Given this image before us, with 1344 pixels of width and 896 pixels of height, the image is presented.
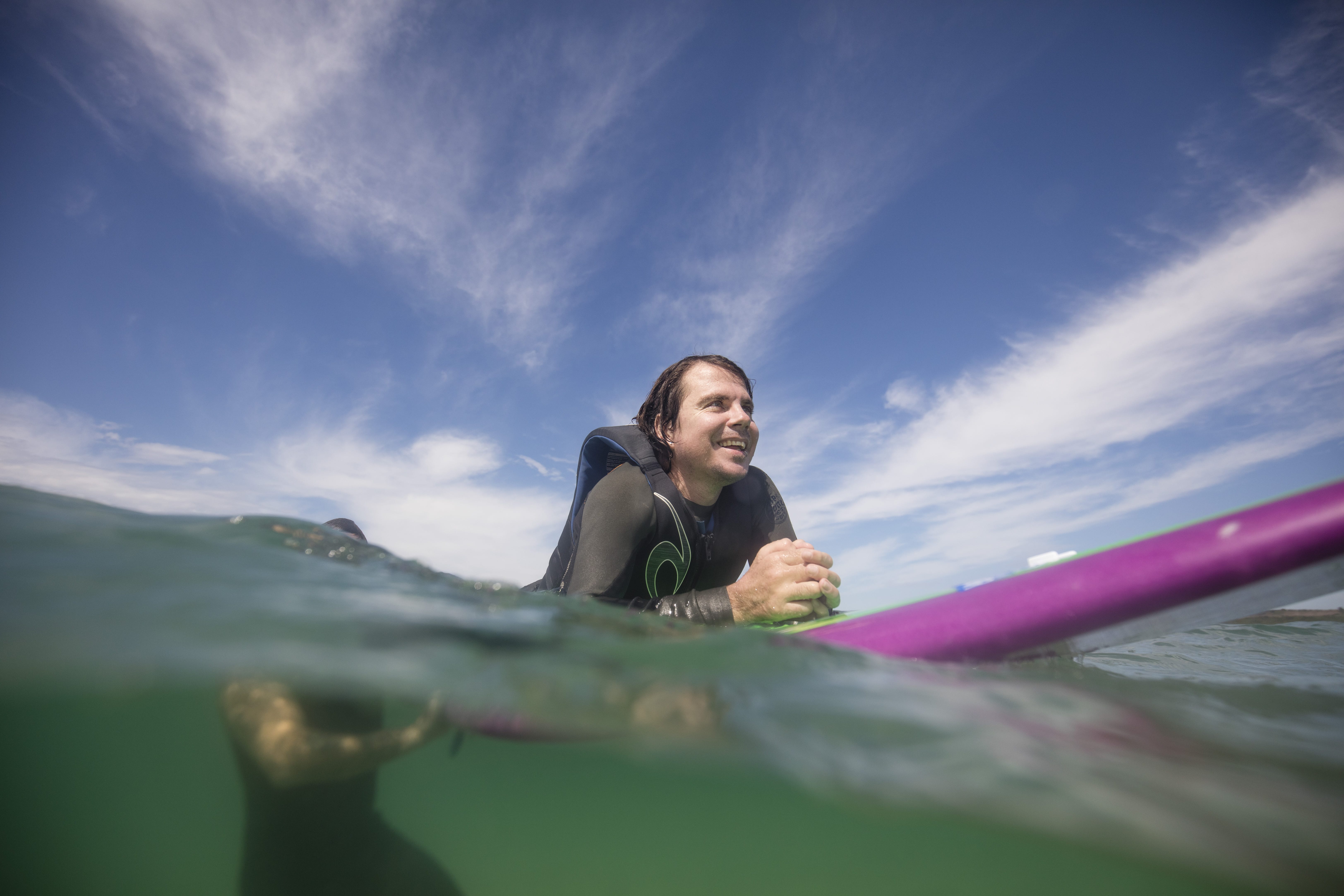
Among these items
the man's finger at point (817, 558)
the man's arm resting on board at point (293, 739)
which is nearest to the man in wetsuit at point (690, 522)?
the man's finger at point (817, 558)

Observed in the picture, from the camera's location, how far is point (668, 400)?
12.2ft

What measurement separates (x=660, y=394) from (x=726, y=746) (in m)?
2.64

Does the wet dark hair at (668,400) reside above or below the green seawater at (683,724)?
above

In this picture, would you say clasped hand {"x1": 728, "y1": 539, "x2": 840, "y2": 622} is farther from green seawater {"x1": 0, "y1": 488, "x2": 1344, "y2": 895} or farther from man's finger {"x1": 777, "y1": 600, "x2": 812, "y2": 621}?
green seawater {"x1": 0, "y1": 488, "x2": 1344, "y2": 895}

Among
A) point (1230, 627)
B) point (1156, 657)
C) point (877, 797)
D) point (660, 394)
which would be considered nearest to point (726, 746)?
point (877, 797)

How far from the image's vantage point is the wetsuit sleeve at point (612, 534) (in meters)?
2.54

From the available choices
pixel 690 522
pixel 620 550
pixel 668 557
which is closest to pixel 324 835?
pixel 620 550

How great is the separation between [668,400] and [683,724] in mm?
2511

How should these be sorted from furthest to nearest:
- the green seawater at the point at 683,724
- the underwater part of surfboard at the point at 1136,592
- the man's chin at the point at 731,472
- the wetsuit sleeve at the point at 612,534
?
1. the man's chin at the point at 731,472
2. the wetsuit sleeve at the point at 612,534
3. the underwater part of surfboard at the point at 1136,592
4. the green seawater at the point at 683,724

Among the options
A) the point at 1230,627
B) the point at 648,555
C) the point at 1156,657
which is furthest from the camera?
the point at 1230,627

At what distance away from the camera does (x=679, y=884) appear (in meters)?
2.23

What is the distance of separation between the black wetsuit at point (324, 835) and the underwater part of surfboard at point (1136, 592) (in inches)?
64.9

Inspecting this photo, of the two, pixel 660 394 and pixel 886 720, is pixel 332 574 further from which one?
pixel 660 394

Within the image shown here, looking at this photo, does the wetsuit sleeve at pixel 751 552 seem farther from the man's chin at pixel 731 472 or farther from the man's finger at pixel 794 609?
the man's chin at pixel 731 472
